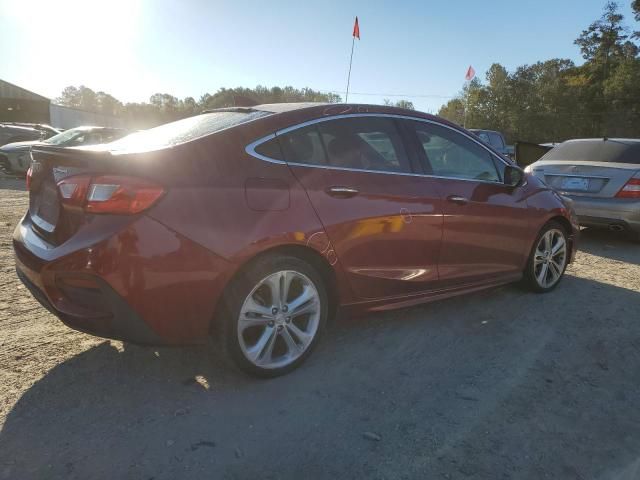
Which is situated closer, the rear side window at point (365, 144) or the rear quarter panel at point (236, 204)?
the rear quarter panel at point (236, 204)

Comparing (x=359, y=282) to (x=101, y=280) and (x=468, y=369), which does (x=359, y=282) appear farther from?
(x=101, y=280)

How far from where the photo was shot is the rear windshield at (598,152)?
6793 mm

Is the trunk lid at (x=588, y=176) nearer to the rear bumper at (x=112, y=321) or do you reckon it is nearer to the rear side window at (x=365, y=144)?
the rear side window at (x=365, y=144)

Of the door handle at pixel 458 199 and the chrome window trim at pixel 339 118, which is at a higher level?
the chrome window trim at pixel 339 118

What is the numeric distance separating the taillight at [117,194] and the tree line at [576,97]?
56.4 m

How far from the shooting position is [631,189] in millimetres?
6430

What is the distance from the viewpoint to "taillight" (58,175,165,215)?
235 centimetres

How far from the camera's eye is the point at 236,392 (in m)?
2.75

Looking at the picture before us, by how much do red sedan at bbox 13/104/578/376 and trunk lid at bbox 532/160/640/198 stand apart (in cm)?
356

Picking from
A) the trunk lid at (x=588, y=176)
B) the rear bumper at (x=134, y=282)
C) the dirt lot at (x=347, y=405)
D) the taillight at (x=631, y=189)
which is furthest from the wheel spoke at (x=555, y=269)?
the rear bumper at (x=134, y=282)

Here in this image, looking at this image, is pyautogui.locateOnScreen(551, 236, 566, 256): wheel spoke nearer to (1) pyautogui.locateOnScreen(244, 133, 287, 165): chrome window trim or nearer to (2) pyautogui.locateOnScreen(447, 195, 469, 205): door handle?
(2) pyautogui.locateOnScreen(447, 195, 469, 205): door handle

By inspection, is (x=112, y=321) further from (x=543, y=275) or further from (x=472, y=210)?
(x=543, y=275)

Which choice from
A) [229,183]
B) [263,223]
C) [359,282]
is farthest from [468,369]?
[229,183]

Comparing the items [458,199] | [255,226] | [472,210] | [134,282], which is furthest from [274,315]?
[472,210]
